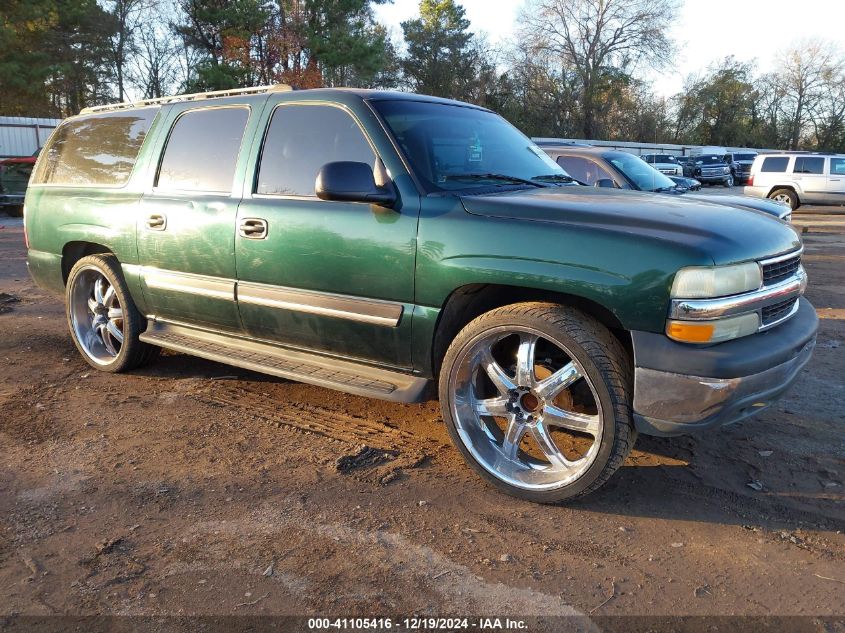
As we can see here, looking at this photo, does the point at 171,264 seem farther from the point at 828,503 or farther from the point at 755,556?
the point at 828,503

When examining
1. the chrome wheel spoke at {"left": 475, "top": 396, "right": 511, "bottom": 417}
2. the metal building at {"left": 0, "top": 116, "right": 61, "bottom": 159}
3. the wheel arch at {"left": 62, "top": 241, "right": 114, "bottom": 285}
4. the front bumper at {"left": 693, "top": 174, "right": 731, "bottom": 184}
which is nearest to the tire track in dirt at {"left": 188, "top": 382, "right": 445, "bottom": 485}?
the chrome wheel spoke at {"left": 475, "top": 396, "right": 511, "bottom": 417}

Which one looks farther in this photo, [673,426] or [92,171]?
[92,171]

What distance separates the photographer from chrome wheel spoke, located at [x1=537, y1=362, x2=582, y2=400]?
10.0ft

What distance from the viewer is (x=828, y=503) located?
10.3 ft

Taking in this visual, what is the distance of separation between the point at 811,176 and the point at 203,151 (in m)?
19.2

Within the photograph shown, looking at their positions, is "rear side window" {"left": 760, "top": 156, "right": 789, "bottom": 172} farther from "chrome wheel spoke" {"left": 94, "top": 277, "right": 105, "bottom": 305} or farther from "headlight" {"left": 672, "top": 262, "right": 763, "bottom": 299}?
"chrome wheel spoke" {"left": 94, "top": 277, "right": 105, "bottom": 305}

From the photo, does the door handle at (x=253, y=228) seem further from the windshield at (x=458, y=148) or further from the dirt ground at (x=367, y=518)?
the dirt ground at (x=367, y=518)

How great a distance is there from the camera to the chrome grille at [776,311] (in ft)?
10.0

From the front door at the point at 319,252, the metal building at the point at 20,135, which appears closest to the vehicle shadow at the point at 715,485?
the front door at the point at 319,252

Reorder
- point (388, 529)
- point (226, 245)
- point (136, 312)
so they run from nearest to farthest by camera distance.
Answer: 1. point (388, 529)
2. point (226, 245)
3. point (136, 312)

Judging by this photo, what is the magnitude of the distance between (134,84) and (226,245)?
4223cm

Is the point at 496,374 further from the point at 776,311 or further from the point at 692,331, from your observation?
the point at 776,311

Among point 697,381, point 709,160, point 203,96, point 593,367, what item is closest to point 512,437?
point 593,367

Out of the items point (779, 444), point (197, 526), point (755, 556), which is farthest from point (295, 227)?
point (779, 444)
